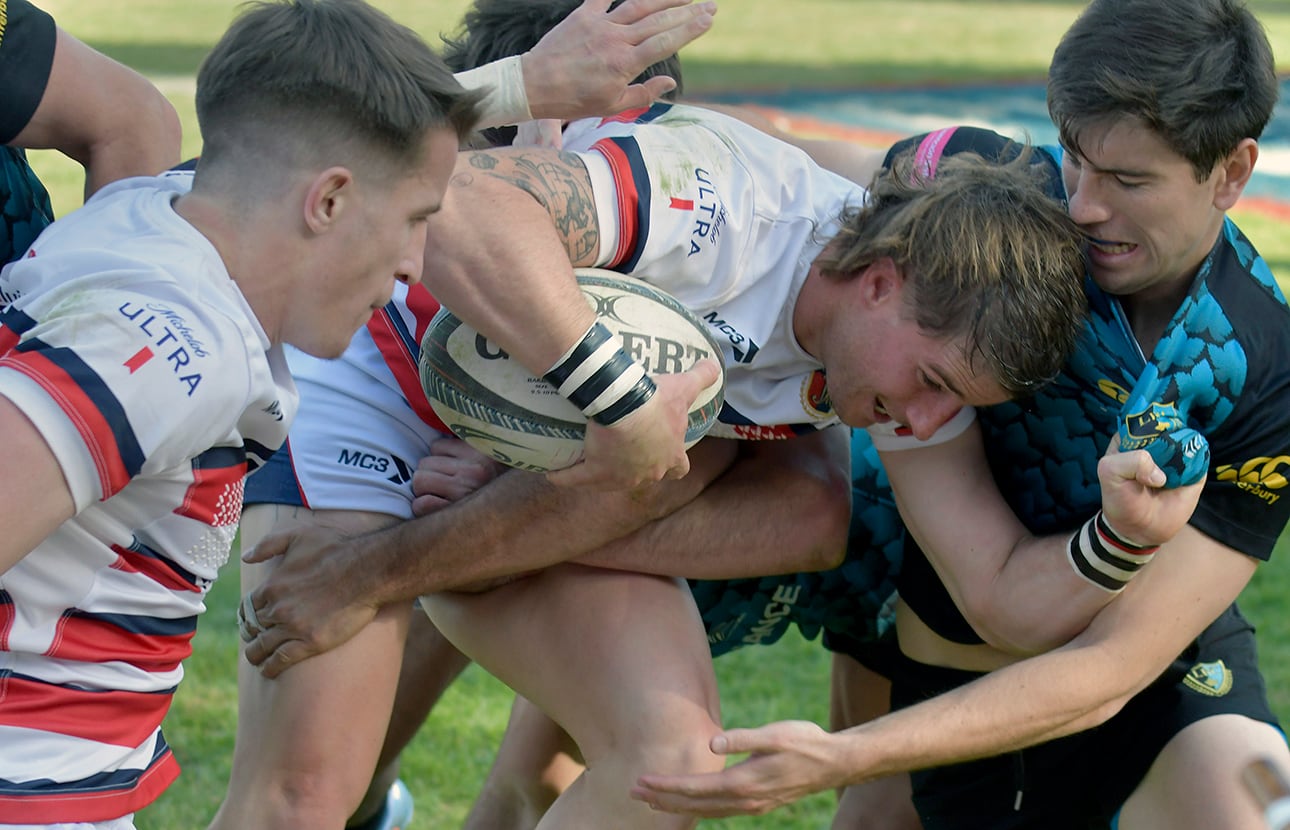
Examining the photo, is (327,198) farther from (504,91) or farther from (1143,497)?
(1143,497)

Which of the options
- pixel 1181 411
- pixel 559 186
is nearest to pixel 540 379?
pixel 559 186

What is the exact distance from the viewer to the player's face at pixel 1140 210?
318 centimetres

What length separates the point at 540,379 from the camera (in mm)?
3119

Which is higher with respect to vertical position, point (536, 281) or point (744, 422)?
point (536, 281)

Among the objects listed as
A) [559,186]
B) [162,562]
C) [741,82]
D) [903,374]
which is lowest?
[741,82]

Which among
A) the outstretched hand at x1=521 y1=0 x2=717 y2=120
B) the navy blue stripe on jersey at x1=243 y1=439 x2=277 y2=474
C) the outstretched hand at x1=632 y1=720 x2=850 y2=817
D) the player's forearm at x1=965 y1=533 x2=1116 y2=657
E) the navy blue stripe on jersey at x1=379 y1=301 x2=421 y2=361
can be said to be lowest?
the outstretched hand at x1=632 y1=720 x2=850 y2=817

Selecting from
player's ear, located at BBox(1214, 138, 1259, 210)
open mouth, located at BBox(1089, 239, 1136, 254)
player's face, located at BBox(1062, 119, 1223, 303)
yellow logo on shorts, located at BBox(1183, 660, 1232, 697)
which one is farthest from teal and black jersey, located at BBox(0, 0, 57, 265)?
yellow logo on shorts, located at BBox(1183, 660, 1232, 697)

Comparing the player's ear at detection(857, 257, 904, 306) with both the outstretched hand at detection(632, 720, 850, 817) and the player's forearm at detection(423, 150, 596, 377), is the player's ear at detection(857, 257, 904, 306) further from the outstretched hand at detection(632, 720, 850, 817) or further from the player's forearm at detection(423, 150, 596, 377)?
the outstretched hand at detection(632, 720, 850, 817)

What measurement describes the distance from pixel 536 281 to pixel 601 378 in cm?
23

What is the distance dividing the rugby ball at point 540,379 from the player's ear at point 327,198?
0.77m

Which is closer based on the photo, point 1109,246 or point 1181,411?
point 1181,411

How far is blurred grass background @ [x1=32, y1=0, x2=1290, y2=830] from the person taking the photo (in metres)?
4.98

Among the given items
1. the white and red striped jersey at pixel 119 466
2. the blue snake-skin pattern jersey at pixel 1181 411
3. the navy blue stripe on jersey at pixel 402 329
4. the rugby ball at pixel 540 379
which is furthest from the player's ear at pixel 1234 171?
the white and red striped jersey at pixel 119 466

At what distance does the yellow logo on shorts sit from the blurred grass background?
1471 millimetres
